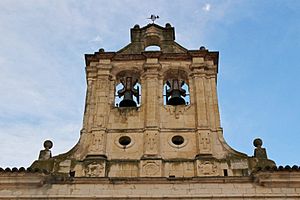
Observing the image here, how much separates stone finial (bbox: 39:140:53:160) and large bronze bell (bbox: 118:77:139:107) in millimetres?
2640

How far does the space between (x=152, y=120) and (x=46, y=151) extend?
2.92 m

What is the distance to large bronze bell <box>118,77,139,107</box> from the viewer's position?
14.8 meters

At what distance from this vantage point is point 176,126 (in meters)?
13.6

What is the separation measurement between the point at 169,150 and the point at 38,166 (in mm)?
3361

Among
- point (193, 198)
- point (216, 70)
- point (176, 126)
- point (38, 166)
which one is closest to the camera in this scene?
point (193, 198)

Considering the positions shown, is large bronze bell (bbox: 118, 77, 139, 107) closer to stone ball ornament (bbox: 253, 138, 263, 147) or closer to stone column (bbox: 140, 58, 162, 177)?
stone column (bbox: 140, 58, 162, 177)

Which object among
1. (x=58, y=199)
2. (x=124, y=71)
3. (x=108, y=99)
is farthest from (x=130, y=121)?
(x=58, y=199)

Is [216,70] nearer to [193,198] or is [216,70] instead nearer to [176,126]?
[176,126]

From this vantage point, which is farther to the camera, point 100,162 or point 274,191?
point 100,162

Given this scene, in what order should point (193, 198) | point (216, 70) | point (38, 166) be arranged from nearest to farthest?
point (193, 198) → point (38, 166) → point (216, 70)

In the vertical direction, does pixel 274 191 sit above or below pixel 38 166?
below

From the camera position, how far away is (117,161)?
1270 cm

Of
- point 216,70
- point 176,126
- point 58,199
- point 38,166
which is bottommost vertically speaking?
point 58,199

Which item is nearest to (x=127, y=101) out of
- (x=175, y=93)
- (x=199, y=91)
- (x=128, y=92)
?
(x=128, y=92)
